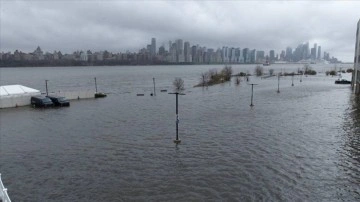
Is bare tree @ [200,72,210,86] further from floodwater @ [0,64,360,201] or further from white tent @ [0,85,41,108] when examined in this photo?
floodwater @ [0,64,360,201]

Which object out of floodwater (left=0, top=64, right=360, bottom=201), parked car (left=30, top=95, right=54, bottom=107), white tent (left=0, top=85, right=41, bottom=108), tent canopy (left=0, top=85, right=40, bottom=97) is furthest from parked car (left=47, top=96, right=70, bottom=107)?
floodwater (left=0, top=64, right=360, bottom=201)

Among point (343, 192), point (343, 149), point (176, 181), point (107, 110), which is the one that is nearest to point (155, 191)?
point (176, 181)

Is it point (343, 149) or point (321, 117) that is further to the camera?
point (321, 117)

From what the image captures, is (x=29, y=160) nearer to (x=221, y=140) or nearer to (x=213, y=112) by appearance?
(x=221, y=140)

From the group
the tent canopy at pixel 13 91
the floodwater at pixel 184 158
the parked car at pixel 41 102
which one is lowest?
the floodwater at pixel 184 158

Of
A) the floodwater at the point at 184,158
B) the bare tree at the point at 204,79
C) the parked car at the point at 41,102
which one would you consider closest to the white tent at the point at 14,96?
the parked car at the point at 41,102

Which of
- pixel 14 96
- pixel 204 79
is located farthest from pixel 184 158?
pixel 204 79

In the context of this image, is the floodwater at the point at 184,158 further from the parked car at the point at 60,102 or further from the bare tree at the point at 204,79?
the bare tree at the point at 204,79

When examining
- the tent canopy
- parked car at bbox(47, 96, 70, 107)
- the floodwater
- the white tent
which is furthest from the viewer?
parked car at bbox(47, 96, 70, 107)
